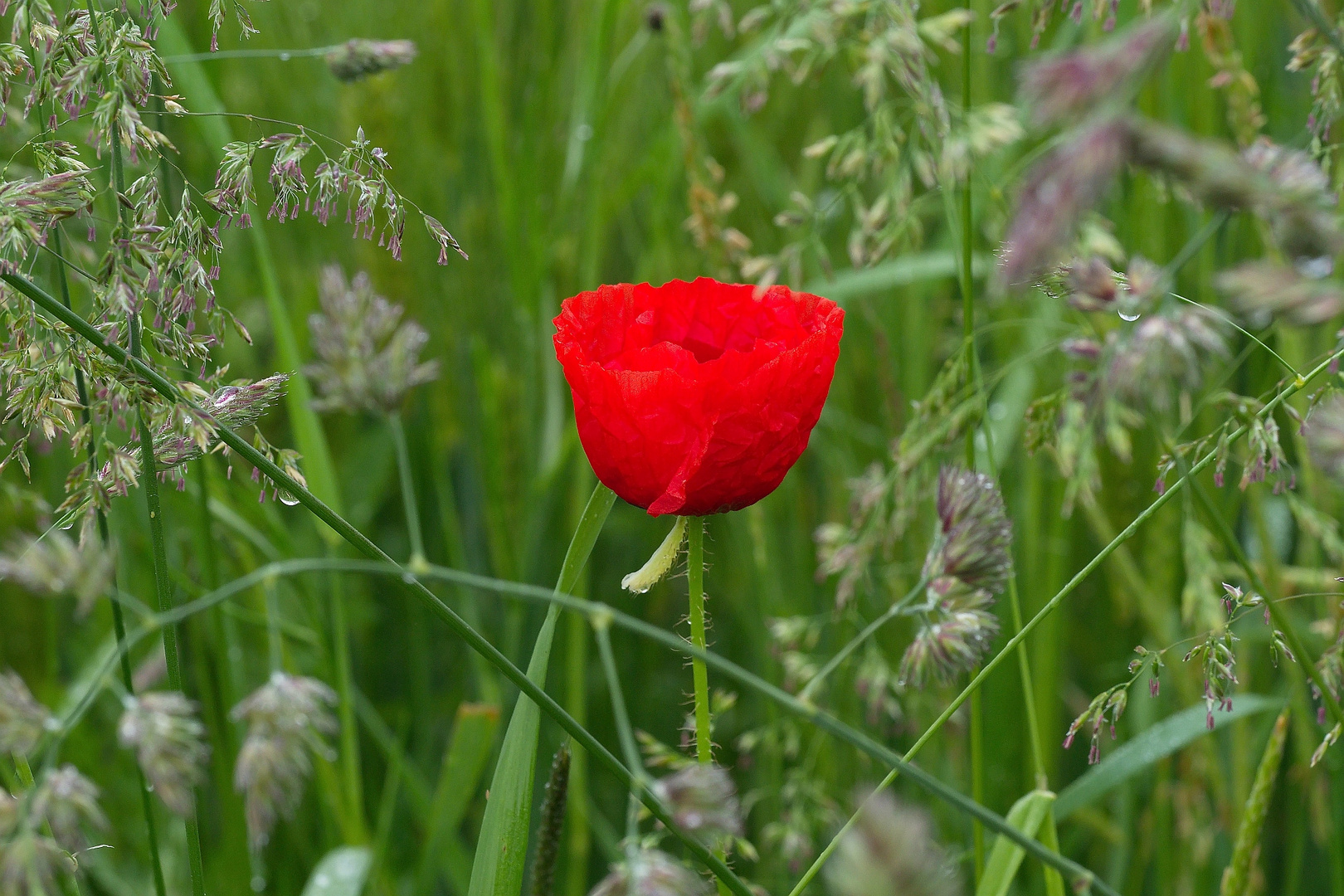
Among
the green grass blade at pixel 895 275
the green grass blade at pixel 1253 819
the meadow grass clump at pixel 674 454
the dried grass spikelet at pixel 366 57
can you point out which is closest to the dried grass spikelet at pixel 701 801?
the meadow grass clump at pixel 674 454

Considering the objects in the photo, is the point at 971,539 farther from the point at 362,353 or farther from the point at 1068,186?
the point at 362,353

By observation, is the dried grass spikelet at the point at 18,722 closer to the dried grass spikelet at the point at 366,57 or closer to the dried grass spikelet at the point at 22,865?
the dried grass spikelet at the point at 22,865

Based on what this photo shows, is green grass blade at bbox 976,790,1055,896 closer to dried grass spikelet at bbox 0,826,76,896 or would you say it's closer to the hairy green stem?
the hairy green stem

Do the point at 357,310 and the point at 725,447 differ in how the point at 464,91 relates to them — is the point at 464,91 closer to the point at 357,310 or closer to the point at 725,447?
the point at 357,310

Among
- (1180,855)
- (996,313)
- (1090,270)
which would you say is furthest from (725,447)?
(996,313)

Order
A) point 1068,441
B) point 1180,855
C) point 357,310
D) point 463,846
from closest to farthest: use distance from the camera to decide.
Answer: point 357,310 → point 1068,441 → point 1180,855 → point 463,846

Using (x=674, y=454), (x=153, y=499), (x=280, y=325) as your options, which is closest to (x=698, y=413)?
(x=674, y=454)
